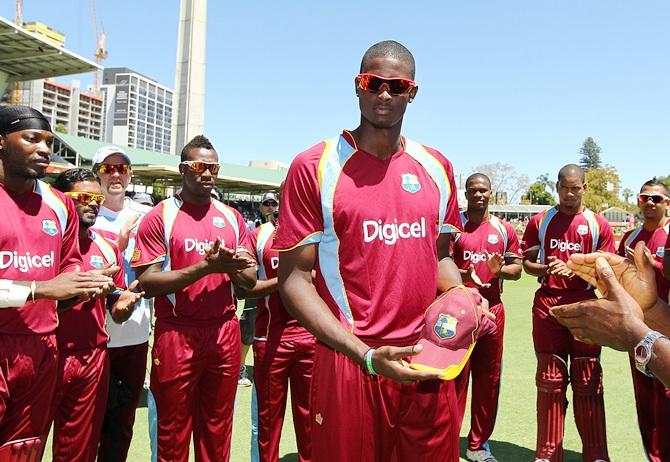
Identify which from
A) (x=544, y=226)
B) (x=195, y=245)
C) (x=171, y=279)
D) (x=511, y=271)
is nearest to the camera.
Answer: (x=171, y=279)

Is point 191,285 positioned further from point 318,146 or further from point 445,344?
point 445,344

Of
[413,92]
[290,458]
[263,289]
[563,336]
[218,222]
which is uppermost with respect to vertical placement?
[413,92]

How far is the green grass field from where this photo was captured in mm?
5777

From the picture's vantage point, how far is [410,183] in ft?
9.27

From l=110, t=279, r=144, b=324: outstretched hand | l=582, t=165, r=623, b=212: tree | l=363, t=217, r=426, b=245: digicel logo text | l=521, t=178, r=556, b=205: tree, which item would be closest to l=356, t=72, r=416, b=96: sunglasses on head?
l=363, t=217, r=426, b=245: digicel logo text

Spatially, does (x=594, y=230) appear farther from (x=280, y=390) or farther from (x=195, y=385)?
(x=195, y=385)

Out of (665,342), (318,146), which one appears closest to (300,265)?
(318,146)

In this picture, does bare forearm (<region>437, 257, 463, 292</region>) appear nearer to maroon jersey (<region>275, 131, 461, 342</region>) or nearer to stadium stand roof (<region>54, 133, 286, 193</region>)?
maroon jersey (<region>275, 131, 461, 342</region>)

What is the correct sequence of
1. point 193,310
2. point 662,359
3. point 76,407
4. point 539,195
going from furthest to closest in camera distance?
1. point 539,195
2. point 193,310
3. point 76,407
4. point 662,359

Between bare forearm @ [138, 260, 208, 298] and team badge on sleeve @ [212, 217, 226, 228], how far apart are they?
1.67ft

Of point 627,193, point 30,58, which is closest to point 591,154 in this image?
point 627,193

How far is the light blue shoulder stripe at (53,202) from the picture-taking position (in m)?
3.57

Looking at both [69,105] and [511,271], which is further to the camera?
[69,105]

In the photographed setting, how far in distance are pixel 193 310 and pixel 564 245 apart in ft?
12.5
